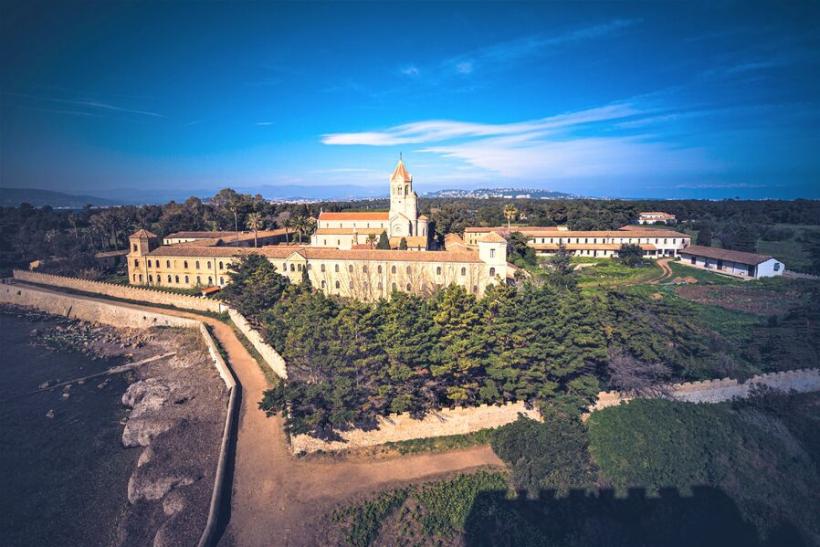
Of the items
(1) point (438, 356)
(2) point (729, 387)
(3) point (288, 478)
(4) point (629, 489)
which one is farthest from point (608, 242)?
(3) point (288, 478)

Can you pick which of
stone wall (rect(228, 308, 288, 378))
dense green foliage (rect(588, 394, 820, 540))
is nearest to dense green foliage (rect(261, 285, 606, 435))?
stone wall (rect(228, 308, 288, 378))

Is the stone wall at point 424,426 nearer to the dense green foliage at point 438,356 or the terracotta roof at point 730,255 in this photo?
the dense green foliage at point 438,356

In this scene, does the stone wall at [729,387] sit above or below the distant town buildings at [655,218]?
below

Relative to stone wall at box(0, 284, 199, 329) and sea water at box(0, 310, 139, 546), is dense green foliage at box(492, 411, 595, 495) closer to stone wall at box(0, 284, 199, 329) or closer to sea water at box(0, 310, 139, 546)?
sea water at box(0, 310, 139, 546)

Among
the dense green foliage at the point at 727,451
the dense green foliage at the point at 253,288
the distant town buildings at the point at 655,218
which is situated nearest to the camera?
the dense green foliage at the point at 727,451

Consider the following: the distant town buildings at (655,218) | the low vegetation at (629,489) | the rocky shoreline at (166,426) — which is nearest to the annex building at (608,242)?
the distant town buildings at (655,218)
